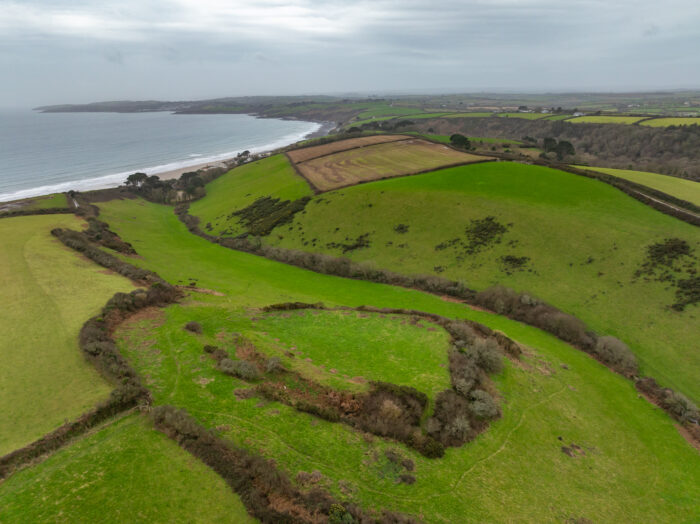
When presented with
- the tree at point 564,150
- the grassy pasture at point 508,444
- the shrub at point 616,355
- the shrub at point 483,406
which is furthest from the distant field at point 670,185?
the shrub at point 483,406

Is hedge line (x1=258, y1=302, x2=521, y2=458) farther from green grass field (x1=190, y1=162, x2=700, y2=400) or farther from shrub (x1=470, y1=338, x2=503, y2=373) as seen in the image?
green grass field (x1=190, y1=162, x2=700, y2=400)

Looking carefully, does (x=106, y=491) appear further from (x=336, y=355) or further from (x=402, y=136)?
(x=402, y=136)

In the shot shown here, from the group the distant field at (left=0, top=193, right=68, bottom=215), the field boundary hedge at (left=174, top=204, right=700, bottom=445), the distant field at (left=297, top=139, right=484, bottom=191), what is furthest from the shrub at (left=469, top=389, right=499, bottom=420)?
A: the distant field at (left=0, top=193, right=68, bottom=215)

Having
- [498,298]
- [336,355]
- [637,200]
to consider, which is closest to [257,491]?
[336,355]

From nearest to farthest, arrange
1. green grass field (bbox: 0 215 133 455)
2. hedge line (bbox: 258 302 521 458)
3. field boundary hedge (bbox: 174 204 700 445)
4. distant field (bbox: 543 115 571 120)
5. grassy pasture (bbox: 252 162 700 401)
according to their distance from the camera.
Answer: green grass field (bbox: 0 215 133 455) < hedge line (bbox: 258 302 521 458) < field boundary hedge (bbox: 174 204 700 445) < grassy pasture (bbox: 252 162 700 401) < distant field (bbox: 543 115 571 120)

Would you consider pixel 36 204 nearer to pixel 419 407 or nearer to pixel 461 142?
pixel 419 407

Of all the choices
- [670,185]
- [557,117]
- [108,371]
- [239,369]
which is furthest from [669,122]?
[108,371]
